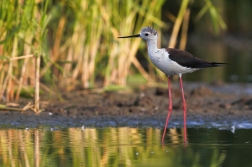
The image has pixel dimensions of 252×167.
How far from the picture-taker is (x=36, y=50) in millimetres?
8867

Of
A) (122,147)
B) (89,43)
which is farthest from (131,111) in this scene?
(122,147)

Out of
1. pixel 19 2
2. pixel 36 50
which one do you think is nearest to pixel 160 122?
pixel 36 50

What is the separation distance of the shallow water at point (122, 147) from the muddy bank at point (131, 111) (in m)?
0.52

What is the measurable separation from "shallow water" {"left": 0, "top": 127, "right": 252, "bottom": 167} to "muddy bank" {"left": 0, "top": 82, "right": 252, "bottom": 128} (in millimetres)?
517

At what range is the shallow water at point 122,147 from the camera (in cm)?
614

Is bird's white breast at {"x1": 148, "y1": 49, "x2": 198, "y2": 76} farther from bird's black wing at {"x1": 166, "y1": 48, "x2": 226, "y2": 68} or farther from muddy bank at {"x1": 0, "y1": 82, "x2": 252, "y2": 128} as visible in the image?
muddy bank at {"x1": 0, "y1": 82, "x2": 252, "y2": 128}

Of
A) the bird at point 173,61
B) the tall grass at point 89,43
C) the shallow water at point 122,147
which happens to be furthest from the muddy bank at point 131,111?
the bird at point 173,61

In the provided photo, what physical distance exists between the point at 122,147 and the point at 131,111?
2606 mm

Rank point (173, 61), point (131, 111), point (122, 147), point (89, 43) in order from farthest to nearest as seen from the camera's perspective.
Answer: point (89, 43) → point (131, 111) → point (173, 61) → point (122, 147)

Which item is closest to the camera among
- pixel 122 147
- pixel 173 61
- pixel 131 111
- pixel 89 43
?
pixel 122 147

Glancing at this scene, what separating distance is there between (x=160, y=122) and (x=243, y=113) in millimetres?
1308

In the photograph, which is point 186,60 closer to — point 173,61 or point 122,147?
point 173,61

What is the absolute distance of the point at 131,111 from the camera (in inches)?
375

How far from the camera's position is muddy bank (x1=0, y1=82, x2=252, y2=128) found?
879 cm
